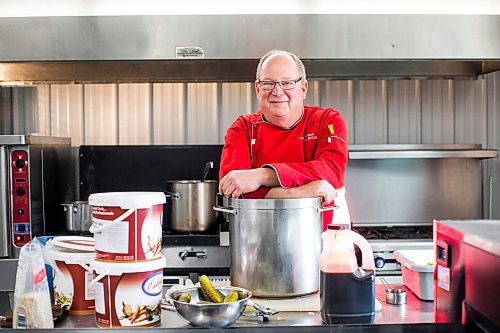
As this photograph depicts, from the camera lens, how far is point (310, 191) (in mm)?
1949

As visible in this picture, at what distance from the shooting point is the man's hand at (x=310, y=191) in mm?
1916

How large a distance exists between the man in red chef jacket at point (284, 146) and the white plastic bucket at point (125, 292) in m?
0.55

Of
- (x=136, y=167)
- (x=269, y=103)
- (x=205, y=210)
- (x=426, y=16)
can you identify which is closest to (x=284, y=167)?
(x=269, y=103)

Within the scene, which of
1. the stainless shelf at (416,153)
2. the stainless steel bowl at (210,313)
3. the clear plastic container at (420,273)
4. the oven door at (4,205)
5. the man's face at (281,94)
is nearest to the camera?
the stainless steel bowl at (210,313)

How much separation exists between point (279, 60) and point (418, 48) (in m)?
1.11

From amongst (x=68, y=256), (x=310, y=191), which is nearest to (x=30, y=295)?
(x=68, y=256)

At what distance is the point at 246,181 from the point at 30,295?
0.76 metres

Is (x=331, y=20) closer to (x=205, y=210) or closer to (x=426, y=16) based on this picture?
(x=426, y=16)

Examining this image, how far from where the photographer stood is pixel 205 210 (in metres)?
3.07

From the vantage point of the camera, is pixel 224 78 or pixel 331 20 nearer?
pixel 331 20

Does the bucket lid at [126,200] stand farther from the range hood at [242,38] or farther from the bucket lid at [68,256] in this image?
the range hood at [242,38]

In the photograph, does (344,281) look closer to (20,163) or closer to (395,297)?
(395,297)
